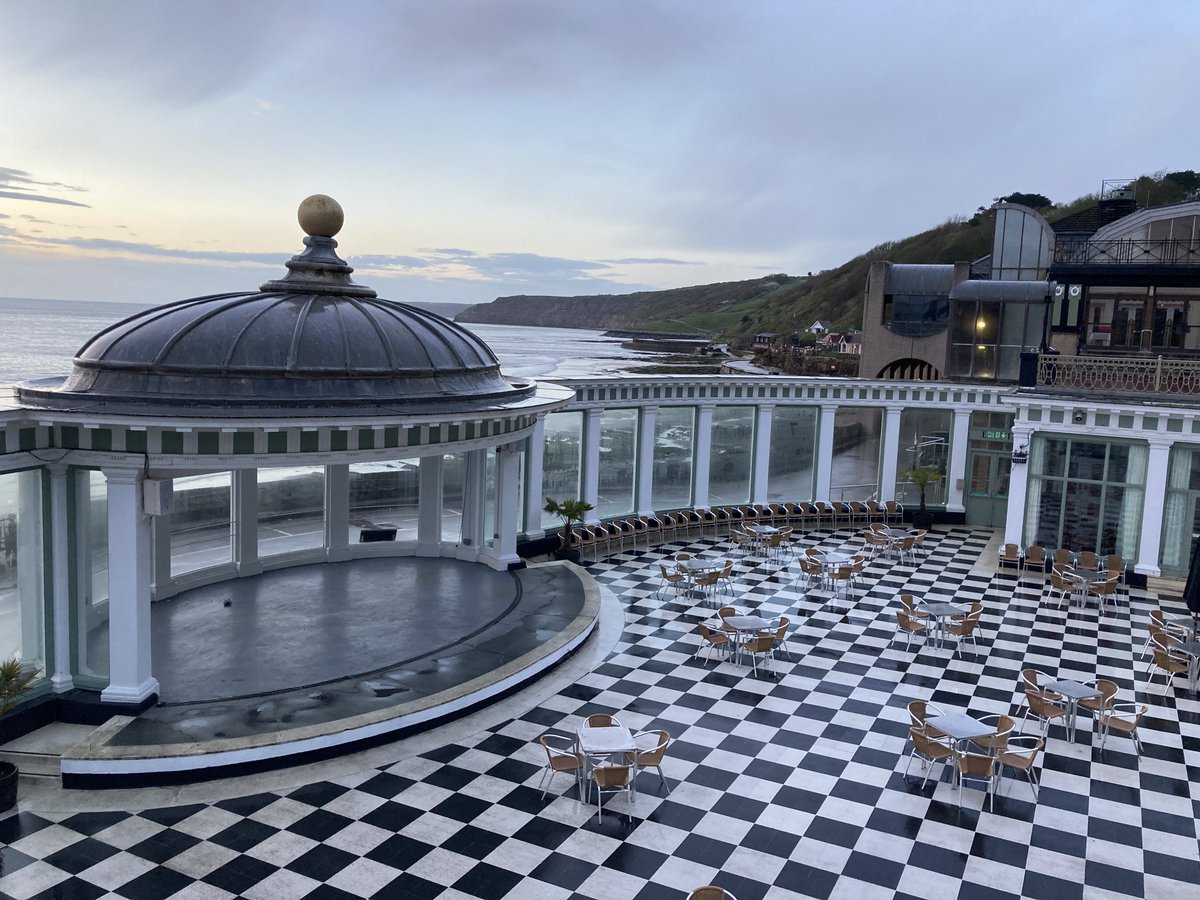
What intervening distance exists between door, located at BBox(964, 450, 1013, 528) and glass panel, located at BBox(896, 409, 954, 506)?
0.79 meters

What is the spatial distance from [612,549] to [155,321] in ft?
37.6

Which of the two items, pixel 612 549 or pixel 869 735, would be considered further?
pixel 612 549

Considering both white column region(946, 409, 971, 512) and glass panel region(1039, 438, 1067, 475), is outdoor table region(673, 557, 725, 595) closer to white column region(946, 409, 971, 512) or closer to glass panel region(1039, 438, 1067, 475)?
glass panel region(1039, 438, 1067, 475)

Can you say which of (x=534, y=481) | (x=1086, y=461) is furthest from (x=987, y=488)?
(x=534, y=481)

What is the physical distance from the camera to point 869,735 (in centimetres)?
1179

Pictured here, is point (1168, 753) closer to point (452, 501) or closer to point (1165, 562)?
point (1165, 562)

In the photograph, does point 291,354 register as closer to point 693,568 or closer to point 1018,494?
point 693,568

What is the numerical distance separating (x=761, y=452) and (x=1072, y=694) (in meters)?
13.4

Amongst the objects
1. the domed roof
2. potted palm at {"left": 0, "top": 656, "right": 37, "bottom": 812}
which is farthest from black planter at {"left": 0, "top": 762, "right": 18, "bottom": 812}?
the domed roof

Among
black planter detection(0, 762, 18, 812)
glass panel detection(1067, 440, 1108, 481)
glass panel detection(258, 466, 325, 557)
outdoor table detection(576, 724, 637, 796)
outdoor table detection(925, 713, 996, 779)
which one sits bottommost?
black planter detection(0, 762, 18, 812)

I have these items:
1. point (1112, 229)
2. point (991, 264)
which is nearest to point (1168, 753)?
point (1112, 229)

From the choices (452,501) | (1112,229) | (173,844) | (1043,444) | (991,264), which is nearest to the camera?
(173,844)

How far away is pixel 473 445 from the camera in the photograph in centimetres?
1333

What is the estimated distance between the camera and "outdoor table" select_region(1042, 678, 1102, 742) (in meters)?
11.8
